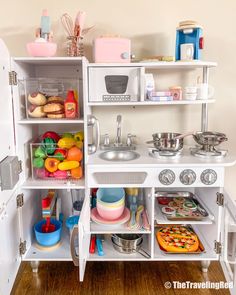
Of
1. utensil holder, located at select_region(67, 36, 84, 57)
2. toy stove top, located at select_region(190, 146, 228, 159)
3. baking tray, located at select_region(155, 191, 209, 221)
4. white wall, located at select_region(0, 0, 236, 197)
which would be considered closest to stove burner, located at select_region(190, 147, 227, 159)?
toy stove top, located at select_region(190, 146, 228, 159)

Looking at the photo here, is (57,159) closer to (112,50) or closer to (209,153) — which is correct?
(112,50)

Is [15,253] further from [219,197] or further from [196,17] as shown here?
[196,17]

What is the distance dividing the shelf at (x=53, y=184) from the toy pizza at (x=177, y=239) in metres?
0.62

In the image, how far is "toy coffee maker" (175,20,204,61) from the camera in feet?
5.49

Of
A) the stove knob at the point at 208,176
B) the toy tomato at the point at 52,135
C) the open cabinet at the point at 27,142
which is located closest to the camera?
the open cabinet at the point at 27,142

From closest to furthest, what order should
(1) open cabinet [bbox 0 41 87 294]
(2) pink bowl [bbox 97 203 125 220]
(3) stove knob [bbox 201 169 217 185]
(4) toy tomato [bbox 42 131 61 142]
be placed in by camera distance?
(1) open cabinet [bbox 0 41 87 294]
(3) stove knob [bbox 201 169 217 185]
(2) pink bowl [bbox 97 203 125 220]
(4) toy tomato [bbox 42 131 61 142]

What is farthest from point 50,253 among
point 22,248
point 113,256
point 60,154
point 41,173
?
point 60,154

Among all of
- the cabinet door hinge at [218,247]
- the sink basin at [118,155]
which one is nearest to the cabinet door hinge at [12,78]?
the sink basin at [118,155]

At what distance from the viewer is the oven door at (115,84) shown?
1.69 m

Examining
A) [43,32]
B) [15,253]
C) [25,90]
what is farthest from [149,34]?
[15,253]

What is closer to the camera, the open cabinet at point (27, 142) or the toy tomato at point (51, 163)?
the open cabinet at point (27, 142)

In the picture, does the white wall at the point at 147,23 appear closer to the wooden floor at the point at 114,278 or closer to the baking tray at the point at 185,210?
the baking tray at the point at 185,210

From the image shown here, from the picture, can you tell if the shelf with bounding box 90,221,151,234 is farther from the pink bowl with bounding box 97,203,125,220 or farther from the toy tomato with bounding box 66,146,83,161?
the toy tomato with bounding box 66,146,83,161

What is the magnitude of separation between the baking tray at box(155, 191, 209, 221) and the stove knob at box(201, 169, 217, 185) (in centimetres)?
23
